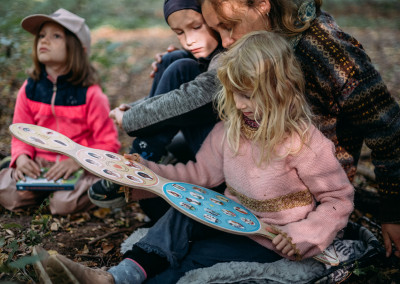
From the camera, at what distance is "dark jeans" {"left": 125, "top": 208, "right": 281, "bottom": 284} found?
1.81 m

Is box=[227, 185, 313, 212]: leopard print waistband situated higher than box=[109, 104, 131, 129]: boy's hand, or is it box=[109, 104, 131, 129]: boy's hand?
box=[109, 104, 131, 129]: boy's hand

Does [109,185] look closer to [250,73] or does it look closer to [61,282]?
Answer: [61,282]

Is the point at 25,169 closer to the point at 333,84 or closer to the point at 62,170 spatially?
the point at 62,170

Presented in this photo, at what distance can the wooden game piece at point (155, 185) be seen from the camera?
5.32 ft

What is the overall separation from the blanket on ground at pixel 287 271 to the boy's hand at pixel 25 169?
4.42 feet

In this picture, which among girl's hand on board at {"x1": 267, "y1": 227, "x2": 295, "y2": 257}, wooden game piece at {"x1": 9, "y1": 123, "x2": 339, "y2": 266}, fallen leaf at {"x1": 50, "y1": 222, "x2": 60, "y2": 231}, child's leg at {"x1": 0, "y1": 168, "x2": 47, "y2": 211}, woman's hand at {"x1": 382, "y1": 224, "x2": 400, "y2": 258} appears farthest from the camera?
child's leg at {"x1": 0, "y1": 168, "x2": 47, "y2": 211}

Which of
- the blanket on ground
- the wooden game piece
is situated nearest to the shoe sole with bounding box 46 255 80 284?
the wooden game piece

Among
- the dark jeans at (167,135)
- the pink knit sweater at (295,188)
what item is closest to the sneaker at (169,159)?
the dark jeans at (167,135)

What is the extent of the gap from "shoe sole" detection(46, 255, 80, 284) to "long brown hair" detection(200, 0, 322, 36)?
54.1 inches

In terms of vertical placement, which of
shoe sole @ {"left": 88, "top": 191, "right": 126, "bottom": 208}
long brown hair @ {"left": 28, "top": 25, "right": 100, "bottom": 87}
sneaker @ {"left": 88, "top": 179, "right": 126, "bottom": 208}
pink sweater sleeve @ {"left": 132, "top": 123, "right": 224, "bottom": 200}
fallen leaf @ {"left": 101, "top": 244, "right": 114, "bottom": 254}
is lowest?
fallen leaf @ {"left": 101, "top": 244, "right": 114, "bottom": 254}

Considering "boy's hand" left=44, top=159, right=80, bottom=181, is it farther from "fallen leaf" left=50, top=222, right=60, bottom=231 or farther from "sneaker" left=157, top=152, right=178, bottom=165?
"sneaker" left=157, top=152, right=178, bottom=165

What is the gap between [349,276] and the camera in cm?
192

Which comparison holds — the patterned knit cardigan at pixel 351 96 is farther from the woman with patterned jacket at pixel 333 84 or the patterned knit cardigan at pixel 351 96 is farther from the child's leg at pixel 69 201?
the child's leg at pixel 69 201

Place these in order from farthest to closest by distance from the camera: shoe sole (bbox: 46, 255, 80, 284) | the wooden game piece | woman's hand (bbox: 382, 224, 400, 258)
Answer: woman's hand (bbox: 382, 224, 400, 258)
the wooden game piece
shoe sole (bbox: 46, 255, 80, 284)
